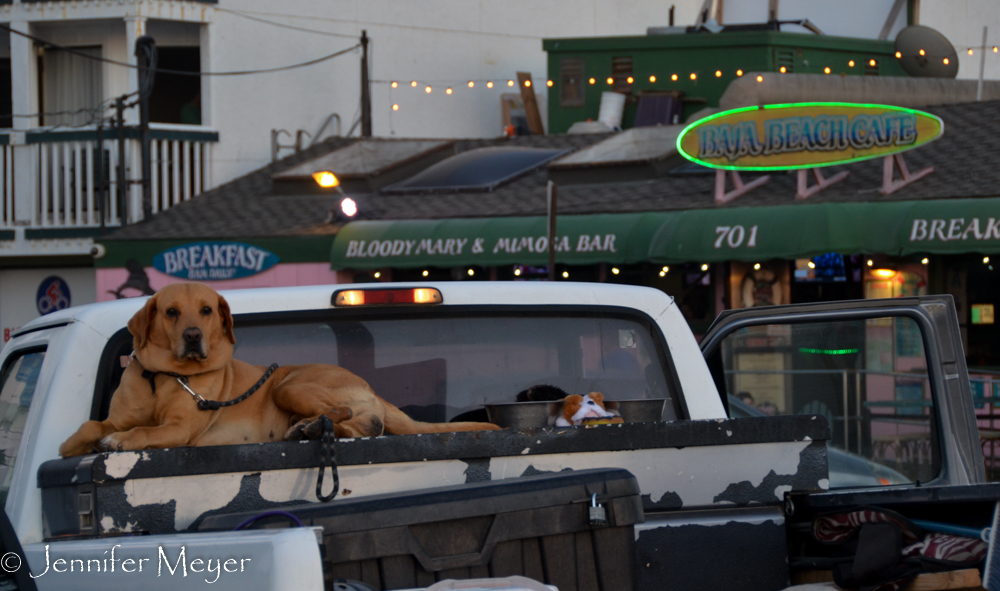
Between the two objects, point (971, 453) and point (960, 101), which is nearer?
point (971, 453)

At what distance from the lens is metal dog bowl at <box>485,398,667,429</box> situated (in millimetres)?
2949

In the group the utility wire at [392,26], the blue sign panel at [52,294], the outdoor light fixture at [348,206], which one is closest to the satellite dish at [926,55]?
the utility wire at [392,26]

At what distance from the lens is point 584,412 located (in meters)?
2.96

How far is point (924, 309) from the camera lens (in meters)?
3.36

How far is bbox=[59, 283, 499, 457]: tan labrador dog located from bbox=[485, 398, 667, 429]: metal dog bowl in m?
0.05

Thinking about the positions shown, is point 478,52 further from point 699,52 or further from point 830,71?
point 830,71

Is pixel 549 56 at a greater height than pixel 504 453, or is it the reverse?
pixel 549 56

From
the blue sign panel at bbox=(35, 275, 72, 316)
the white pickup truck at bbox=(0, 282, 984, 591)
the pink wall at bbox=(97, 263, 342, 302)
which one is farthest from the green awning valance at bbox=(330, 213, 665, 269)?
the white pickup truck at bbox=(0, 282, 984, 591)

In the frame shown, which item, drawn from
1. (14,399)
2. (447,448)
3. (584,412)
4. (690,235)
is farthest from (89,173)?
(447,448)

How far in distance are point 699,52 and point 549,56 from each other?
294 cm

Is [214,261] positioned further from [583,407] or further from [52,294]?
[583,407]

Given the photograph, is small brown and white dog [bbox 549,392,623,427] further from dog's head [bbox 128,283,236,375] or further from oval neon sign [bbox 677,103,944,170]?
oval neon sign [bbox 677,103,944,170]

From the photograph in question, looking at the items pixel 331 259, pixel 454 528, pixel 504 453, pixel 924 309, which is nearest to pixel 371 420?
pixel 504 453

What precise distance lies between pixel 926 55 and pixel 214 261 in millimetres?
13744
